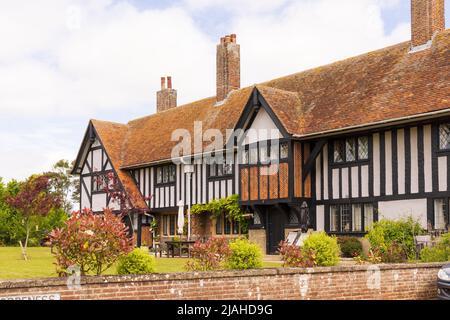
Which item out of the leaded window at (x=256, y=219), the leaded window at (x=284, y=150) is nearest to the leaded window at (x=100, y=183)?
the leaded window at (x=256, y=219)

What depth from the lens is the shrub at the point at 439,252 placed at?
15297 millimetres

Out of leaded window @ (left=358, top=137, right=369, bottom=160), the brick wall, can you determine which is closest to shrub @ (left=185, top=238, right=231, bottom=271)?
the brick wall

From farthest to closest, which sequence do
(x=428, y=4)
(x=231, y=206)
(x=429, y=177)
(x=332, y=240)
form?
(x=231, y=206) < (x=428, y=4) < (x=429, y=177) < (x=332, y=240)

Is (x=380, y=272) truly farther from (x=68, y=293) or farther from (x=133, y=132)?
(x=133, y=132)

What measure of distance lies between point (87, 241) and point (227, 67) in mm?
22459

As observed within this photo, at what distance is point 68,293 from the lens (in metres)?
8.48

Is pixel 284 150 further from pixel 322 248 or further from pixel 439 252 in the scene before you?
pixel 322 248

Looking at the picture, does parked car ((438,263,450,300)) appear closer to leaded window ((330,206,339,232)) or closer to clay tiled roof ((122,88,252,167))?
leaded window ((330,206,339,232))

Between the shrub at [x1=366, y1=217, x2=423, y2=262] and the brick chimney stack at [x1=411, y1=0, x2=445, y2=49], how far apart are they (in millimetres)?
7023

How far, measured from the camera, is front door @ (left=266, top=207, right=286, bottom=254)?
26.0 metres

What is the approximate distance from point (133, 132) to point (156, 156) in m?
6.21

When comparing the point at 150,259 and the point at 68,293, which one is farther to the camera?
the point at 150,259

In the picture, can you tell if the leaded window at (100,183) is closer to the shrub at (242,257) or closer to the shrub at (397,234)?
the shrub at (397,234)
